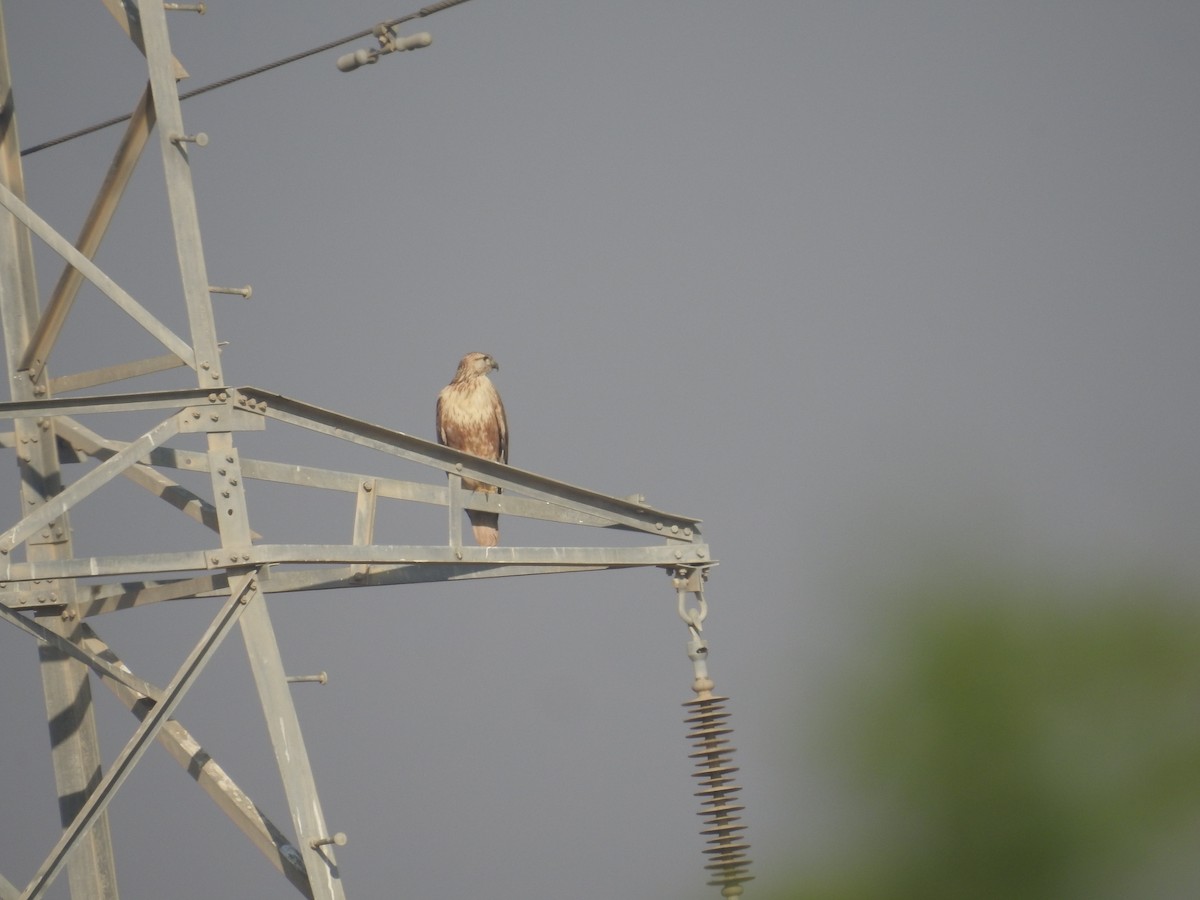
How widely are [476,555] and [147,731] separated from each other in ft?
5.46

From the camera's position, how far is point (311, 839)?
6.53m

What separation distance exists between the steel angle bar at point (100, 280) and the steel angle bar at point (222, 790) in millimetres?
1895

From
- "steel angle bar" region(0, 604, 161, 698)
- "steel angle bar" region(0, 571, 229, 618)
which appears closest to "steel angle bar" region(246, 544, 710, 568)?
"steel angle bar" region(0, 571, 229, 618)

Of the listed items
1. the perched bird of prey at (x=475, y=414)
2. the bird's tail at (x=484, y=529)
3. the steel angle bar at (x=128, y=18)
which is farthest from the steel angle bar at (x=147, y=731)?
the perched bird of prey at (x=475, y=414)

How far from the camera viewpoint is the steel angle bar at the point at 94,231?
7.26m

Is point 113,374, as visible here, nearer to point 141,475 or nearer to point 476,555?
point 141,475

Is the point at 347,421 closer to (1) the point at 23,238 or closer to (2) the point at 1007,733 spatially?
(1) the point at 23,238

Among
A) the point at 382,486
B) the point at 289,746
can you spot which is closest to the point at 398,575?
the point at 382,486

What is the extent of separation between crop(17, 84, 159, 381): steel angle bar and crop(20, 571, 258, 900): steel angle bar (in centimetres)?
123

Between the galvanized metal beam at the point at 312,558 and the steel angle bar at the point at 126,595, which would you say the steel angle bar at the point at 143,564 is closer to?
the galvanized metal beam at the point at 312,558

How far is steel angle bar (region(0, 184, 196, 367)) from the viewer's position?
21.9 ft

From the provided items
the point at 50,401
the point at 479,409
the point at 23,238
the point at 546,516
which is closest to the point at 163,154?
the point at 50,401

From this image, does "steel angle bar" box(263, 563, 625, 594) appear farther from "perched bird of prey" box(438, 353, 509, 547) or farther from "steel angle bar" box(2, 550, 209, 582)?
"perched bird of prey" box(438, 353, 509, 547)

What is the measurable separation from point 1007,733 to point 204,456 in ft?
19.7
